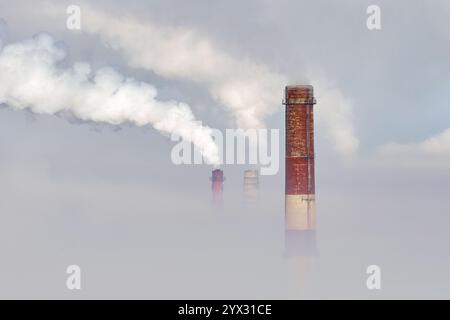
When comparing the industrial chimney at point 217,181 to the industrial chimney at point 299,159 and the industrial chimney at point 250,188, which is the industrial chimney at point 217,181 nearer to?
the industrial chimney at point 250,188

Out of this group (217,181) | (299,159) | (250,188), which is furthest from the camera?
(250,188)

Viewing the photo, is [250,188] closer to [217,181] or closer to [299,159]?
[217,181]

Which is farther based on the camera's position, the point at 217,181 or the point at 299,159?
the point at 217,181

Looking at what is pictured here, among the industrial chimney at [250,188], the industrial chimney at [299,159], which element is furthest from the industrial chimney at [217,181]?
the industrial chimney at [299,159]

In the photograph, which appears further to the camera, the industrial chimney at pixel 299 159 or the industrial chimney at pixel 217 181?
the industrial chimney at pixel 217 181

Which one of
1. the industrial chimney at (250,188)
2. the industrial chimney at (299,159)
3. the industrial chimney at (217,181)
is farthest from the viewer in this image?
the industrial chimney at (250,188)

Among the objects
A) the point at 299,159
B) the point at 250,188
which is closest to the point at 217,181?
the point at 250,188

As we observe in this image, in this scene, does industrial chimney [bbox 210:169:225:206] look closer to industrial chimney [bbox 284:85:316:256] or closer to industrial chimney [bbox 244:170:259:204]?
industrial chimney [bbox 244:170:259:204]

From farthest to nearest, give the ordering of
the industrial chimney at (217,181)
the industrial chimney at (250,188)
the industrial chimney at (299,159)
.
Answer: the industrial chimney at (250,188), the industrial chimney at (217,181), the industrial chimney at (299,159)
